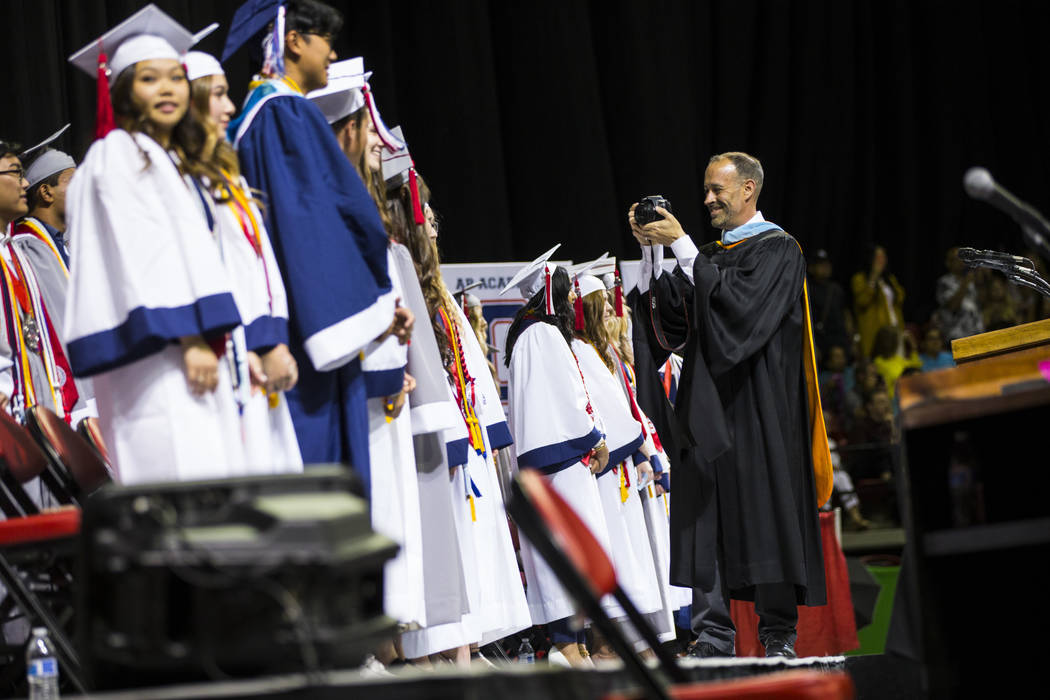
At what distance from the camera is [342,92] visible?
4.02 m

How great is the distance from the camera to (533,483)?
1.92 m

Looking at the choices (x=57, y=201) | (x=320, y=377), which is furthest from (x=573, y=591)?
(x=57, y=201)

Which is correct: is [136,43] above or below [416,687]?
above

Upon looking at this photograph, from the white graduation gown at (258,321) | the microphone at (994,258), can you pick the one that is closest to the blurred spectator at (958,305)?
the microphone at (994,258)

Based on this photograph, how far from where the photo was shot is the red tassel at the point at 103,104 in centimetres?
312

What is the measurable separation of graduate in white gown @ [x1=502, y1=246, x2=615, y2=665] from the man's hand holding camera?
1148 mm

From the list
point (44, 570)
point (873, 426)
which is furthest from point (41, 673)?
point (873, 426)

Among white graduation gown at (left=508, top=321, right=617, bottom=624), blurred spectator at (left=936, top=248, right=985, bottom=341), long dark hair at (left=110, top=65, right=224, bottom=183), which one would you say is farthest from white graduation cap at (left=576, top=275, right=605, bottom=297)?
blurred spectator at (left=936, top=248, right=985, bottom=341)

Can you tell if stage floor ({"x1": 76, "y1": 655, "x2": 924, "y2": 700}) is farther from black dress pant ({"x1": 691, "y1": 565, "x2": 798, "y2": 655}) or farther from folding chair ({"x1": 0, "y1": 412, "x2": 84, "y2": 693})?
black dress pant ({"x1": 691, "y1": 565, "x2": 798, "y2": 655})

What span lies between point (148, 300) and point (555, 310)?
396 centimetres

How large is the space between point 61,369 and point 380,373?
144 cm

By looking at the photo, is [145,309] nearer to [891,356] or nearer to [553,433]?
[553,433]

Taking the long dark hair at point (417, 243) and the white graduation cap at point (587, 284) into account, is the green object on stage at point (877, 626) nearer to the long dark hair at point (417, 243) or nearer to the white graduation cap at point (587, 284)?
the white graduation cap at point (587, 284)

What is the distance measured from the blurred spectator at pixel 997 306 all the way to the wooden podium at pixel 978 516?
10480mm
